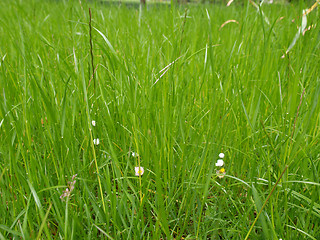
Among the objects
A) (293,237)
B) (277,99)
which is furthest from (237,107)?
(293,237)

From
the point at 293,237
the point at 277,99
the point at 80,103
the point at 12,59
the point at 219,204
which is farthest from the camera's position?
the point at 12,59

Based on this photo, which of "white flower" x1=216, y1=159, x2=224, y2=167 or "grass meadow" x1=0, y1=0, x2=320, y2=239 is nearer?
"grass meadow" x1=0, y1=0, x2=320, y2=239

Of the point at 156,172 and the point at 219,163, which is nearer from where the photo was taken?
the point at 156,172

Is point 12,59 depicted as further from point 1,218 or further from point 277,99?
point 277,99

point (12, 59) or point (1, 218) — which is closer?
point (1, 218)

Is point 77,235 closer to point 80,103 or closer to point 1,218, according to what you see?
point 1,218

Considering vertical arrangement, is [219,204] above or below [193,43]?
below

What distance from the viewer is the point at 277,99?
1.04m

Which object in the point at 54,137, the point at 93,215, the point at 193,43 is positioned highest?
the point at 193,43

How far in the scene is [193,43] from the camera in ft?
5.56

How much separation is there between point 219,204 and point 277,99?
1.72ft

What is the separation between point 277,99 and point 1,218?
969 millimetres

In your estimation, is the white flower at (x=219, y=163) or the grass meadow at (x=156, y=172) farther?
the white flower at (x=219, y=163)

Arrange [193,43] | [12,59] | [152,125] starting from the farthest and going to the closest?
1. [193,43]
2. [12,59]
3. [152,125]
